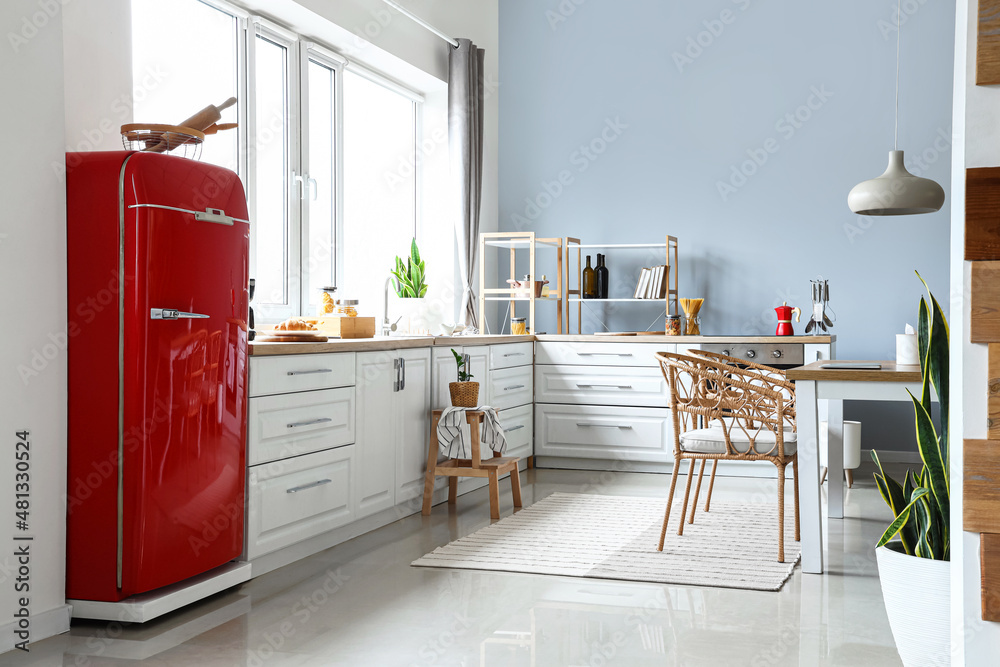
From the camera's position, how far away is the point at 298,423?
3.11 m

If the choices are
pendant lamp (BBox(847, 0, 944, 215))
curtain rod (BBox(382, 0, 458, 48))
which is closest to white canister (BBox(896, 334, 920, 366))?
pendant lamp (BBox(847, 0, 944, 215))

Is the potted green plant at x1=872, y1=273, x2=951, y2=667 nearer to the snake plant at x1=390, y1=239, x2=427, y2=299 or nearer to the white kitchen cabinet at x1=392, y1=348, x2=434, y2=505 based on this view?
the white kitchen cabinet at x1=392, y1=348, x2=434, y2=505

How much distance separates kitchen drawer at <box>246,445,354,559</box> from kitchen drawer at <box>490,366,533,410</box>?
4.49 ft

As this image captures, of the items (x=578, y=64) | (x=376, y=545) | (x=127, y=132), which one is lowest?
(x=376, y=545)

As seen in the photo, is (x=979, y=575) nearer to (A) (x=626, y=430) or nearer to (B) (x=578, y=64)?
(A) (x=626, y=430)

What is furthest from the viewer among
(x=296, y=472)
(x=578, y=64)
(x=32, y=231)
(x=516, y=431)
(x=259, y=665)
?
(x=578, y=64)

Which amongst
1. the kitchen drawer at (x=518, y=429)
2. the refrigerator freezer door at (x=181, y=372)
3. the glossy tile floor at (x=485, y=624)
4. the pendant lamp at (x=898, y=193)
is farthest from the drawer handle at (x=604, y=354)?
the refrigerator freezer door at (x=181, y=372)

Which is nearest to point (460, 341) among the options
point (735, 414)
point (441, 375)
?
point (441, 375)

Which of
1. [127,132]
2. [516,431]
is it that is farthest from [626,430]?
[127,132]

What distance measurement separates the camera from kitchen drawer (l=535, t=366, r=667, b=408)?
16.9 ft

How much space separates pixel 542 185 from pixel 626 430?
185cm

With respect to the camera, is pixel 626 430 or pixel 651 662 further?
pixel 626 430

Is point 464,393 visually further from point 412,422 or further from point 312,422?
point 312,422

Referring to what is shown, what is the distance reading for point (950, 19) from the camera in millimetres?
5281
